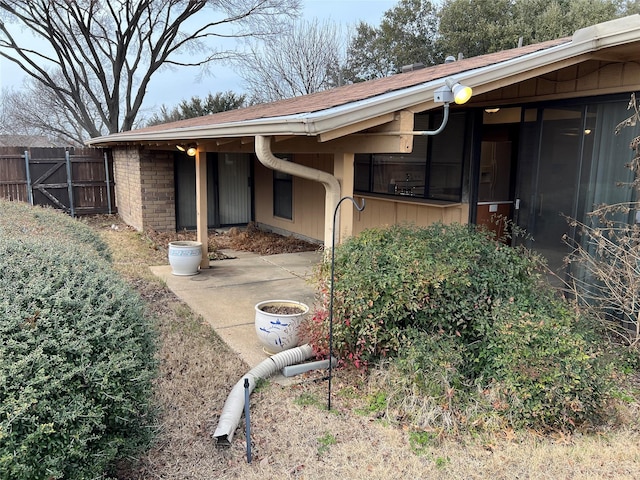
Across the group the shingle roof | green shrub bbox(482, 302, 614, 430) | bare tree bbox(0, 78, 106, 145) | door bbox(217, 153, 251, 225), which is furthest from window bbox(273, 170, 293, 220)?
bare tree bbox(0, 78, 106, 145)

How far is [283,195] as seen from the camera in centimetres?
1101

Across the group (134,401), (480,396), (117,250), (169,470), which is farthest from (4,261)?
(117,250)

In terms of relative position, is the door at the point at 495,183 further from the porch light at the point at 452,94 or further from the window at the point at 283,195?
the window at the point at 283,195

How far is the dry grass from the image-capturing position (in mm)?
2791

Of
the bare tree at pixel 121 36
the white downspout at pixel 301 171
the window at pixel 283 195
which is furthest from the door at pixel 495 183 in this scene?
→ the bare tree at pixel 121 36

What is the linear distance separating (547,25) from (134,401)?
61.4ft

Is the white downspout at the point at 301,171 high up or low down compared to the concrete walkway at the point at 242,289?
up

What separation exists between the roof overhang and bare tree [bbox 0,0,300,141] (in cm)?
1741

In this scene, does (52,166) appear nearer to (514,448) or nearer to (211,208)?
(211,208)

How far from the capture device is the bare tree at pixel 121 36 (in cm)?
1842

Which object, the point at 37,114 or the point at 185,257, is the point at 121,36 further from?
the point at 185,257

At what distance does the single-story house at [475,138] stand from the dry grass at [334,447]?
60.3 inches

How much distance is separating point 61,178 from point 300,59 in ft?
45.1

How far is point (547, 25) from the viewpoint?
1666 centimetres
